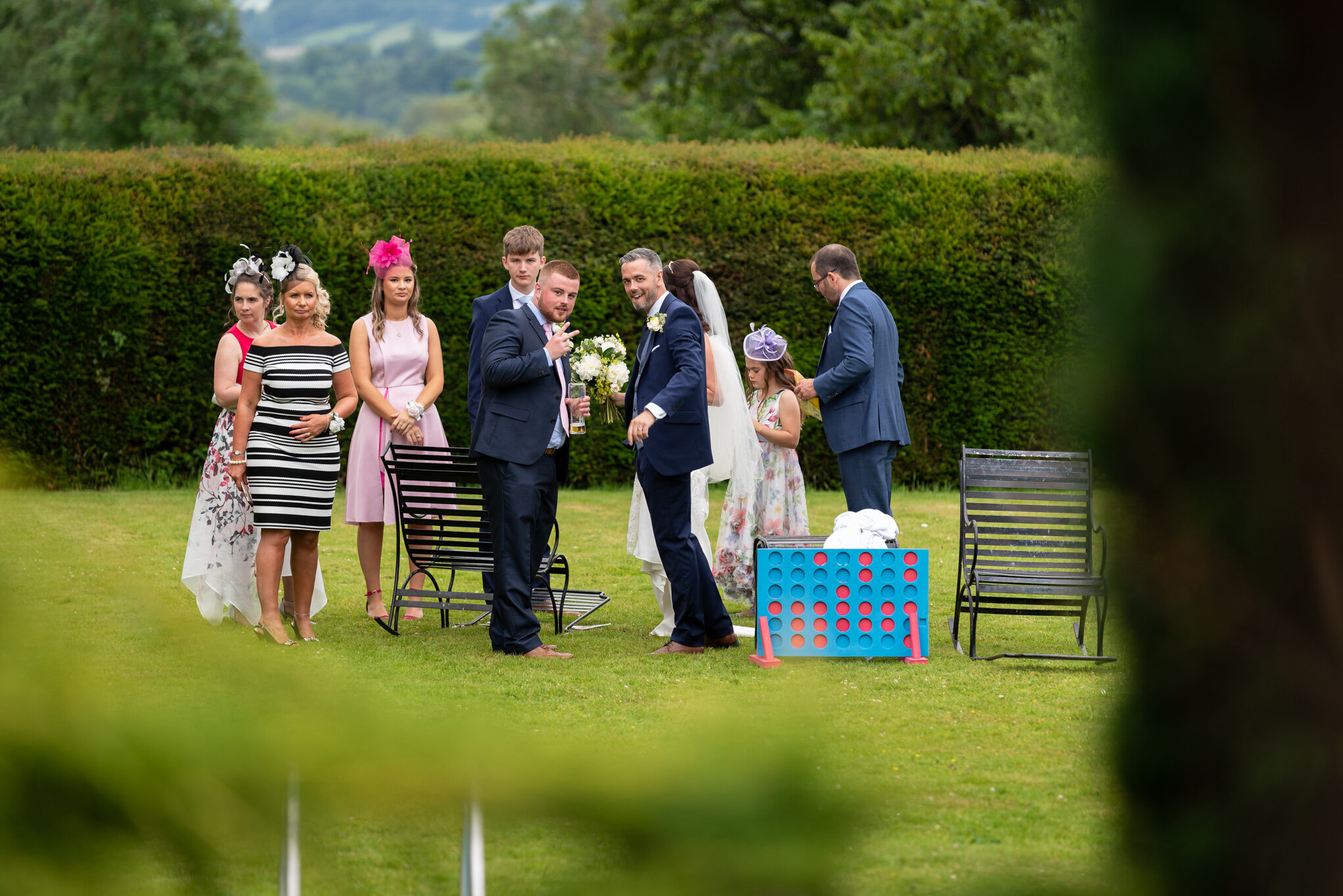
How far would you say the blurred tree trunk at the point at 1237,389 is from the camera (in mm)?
366

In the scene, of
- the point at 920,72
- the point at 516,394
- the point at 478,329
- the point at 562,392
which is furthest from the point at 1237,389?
the point at 920,72

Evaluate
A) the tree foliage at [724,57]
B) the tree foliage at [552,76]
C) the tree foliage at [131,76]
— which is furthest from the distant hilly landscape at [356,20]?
the tree foliage at [724,57]

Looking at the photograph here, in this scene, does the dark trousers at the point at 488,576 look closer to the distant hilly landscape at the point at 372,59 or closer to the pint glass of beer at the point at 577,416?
the pint glass of beer at the point at 577,416

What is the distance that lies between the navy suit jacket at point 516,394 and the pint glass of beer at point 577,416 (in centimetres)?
48

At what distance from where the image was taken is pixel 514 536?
6.54 m

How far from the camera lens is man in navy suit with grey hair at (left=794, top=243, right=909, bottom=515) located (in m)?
7.25

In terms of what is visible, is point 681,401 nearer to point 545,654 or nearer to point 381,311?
point 545,654

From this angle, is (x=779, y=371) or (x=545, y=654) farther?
(x=779, y=371)

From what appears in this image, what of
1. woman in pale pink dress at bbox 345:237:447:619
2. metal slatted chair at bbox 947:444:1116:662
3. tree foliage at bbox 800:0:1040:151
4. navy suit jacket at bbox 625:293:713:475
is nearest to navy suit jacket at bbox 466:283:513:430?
woman in pale pink dress at bbox 345:237:447:619

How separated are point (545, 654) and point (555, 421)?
1242mm

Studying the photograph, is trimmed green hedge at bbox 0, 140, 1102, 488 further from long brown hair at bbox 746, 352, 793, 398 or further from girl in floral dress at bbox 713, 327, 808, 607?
girl in floral dress at bbox 713, 327, 808, 607

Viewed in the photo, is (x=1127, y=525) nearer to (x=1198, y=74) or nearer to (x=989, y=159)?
(x=1198, y=74)

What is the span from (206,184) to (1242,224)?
13.5m

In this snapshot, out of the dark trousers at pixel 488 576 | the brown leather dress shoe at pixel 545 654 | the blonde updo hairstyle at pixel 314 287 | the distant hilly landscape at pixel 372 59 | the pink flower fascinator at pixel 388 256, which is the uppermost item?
the distant hilly landscape at pixel 372 59
